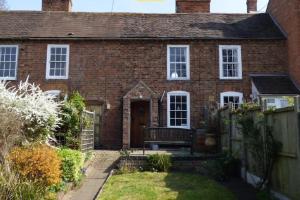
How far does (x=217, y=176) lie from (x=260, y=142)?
263 cm

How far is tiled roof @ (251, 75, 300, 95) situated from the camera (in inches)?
719

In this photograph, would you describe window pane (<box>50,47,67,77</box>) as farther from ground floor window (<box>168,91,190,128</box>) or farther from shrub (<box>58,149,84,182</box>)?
shrub (<box>58,149,84,182</box>)

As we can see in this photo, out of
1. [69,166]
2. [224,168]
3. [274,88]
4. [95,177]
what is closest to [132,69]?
[274,88]

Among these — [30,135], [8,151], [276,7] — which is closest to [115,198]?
[8,151]

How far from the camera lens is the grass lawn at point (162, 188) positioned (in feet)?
30.0

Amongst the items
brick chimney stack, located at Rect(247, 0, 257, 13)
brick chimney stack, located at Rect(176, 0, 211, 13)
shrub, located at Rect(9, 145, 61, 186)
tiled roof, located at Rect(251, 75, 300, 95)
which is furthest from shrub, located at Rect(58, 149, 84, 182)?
brick chimney stack, located at Rect(247, 0, 257, 13)

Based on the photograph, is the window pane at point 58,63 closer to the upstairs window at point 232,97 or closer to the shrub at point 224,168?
the upstairs window at point 232,97

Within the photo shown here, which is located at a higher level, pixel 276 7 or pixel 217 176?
pixel 276 7

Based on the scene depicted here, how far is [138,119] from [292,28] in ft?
30.3

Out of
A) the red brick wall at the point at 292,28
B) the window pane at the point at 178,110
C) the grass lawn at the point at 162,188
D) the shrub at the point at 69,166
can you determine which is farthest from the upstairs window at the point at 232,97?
the shrub at the point at 69,166

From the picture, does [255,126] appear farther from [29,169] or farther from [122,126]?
[122,126]

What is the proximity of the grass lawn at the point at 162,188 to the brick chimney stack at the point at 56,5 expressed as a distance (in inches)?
582

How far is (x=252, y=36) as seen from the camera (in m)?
20.1

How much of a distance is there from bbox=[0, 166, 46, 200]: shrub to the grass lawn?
175 centimetres
